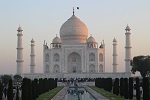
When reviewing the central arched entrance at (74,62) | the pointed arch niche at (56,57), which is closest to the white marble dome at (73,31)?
the central arched entrance at (74,62)

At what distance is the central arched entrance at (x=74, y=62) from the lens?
4989cm

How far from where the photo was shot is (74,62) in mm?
50312

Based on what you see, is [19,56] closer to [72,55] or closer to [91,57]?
[72,55]

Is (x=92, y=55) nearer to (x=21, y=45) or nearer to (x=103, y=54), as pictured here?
(x=103, y=54)

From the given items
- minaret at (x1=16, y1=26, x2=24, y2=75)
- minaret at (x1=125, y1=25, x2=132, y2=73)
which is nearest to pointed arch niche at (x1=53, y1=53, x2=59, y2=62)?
minaret at (x1=16, y1=26, x2=24, y2=75)

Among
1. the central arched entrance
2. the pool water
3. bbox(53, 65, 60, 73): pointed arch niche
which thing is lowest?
the pool water

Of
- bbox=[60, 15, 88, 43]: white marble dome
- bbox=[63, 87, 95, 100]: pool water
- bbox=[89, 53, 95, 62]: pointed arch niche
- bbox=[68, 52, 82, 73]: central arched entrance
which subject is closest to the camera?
bbox=[63, 87, 95, 100]: pool water

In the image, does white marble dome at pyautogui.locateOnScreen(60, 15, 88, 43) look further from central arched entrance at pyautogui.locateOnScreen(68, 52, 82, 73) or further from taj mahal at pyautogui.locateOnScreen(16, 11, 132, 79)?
central arched entrance at pyautogui.locateOnScreen(68, 52, 82, 73)

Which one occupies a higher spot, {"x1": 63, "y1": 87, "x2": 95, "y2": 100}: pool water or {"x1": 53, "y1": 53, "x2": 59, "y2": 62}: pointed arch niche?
{"x1": 53, "y1": 53, "x2": 59, "y2": 62}: pointed arch niche

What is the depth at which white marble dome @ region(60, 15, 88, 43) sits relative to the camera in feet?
167

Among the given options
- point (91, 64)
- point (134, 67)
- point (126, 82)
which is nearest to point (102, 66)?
point (91, 64)

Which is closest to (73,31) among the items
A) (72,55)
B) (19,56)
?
(72,55)

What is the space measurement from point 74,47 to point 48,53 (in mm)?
3399

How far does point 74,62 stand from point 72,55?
3.10 feet
